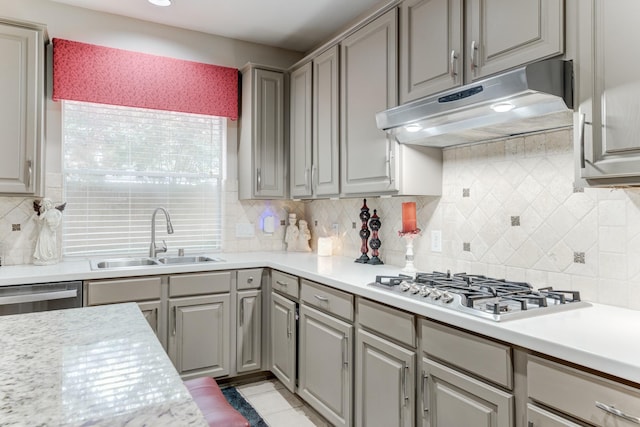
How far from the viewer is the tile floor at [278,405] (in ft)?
8.25

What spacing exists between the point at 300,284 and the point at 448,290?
1069 millimetres

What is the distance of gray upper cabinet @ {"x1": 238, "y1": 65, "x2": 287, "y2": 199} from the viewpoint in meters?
3.39

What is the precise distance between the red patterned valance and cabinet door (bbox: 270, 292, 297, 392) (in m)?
1.66

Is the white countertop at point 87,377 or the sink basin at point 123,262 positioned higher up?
the white countertop at point 87,377

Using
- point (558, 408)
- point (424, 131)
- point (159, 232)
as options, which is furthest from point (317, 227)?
point (558, 408)

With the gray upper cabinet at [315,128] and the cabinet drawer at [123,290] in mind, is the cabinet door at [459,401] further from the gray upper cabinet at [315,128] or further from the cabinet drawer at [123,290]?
the cabinet drawer at [123,290]

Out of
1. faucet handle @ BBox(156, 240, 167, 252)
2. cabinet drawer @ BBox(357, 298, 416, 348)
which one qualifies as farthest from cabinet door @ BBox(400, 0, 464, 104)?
faucet handle @ BBox(156, 240, 167, 252)

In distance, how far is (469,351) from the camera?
4.89 ft

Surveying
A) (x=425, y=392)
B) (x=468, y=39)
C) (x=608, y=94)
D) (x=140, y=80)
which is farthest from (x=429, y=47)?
(x=140, y=80)

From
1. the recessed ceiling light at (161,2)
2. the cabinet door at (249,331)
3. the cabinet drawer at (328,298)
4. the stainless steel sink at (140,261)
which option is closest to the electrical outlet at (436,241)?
the cabinet drawer at (328,298)

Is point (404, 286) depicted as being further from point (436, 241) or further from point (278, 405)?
point (278, 405)

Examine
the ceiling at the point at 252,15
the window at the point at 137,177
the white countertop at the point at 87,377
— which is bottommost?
the white countertop at the point at 87,377

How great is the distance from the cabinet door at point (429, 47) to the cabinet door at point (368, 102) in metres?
0.09

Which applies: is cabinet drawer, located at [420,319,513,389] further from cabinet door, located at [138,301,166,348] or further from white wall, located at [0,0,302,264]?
white wall, located at [0,0,302,264]
